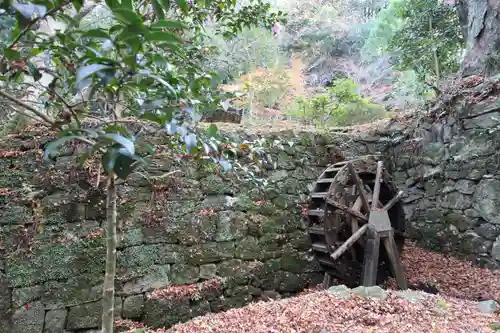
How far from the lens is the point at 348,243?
3904 mm

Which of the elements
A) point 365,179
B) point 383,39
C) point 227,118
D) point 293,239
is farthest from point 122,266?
point 383,39

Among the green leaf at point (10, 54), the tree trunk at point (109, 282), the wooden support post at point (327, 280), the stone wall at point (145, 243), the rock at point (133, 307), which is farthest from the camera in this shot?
the wooden support post at point (327, 280)

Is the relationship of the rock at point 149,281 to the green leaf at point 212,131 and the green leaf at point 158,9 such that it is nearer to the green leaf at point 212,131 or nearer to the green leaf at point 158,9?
the green leaf at point 212,131

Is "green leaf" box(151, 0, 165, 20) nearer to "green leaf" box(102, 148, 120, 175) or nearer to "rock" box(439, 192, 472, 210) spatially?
"green leaf" box(102, 148, 120, 175)

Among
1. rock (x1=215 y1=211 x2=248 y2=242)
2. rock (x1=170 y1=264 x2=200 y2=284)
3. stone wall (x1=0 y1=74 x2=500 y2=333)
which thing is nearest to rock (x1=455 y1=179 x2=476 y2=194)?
stone wall (x1=0 y1=74 x2=500 y2=333)

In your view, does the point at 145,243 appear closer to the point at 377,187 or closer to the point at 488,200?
the point at 377,187

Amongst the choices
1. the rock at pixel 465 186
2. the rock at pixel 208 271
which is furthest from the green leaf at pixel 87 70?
the rock at pixel 465 186

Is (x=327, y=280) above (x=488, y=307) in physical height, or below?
below

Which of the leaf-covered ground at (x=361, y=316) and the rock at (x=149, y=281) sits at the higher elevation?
the leaf-covered ground at (x=361, y=316)

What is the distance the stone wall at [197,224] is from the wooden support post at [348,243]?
89cm

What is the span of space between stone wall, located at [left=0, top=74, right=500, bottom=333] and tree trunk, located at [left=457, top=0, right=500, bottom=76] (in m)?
0.68

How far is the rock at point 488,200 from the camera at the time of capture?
3.80m

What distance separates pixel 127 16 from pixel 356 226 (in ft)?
13.1

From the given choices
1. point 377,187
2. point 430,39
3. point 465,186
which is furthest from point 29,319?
point 430,39
